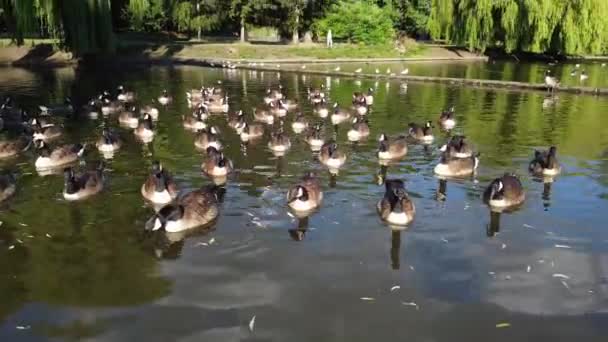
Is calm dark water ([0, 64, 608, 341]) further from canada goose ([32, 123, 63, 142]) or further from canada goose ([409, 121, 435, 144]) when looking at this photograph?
canada goose ([32, 123, 63, 142])

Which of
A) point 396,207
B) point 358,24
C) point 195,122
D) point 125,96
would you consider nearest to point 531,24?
point 358,24

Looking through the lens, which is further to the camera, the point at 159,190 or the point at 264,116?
the point at 264,116

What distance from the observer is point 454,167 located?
15727 millimetres

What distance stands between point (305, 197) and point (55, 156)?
7.85 m

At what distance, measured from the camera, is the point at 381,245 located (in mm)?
11266

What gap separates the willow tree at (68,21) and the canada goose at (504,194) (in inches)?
1261

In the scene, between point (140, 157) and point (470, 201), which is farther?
point (140, 157)

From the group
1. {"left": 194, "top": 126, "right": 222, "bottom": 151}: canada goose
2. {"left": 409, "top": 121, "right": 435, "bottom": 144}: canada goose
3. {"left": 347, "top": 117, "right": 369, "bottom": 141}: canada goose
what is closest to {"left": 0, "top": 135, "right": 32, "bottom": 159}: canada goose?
{"left": 194, "top": 126, "right": 222, "bottom": 151}: canada goose

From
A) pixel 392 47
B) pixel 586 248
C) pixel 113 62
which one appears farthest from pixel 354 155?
pixel 392 47

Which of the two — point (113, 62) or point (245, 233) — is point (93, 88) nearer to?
point (113, 62)

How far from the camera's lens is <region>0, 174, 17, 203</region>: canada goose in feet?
44.3

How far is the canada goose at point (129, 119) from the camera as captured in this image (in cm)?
2286

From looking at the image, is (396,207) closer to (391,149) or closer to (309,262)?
(309,262)

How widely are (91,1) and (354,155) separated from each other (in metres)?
31.6
